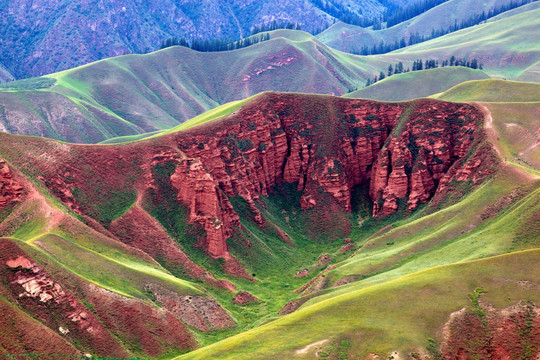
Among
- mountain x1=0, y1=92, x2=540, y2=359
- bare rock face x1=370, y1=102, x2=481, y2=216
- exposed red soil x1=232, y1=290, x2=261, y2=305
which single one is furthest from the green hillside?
exposed red soil x1=232, y1=290, x2=261, y2=305

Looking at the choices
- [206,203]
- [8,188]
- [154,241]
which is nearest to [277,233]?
[206,203]

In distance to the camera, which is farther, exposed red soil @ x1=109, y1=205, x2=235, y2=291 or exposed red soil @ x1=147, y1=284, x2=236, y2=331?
exposed red soil @ x1=109, y1=205, x2=235, y2=291

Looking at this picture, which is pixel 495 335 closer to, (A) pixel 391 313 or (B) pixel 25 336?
(A) pixel 391 313

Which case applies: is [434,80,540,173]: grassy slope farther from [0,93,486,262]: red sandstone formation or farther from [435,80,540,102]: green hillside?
[0,93,486,262]: red sandstone formation

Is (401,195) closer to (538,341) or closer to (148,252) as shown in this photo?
(148,252)

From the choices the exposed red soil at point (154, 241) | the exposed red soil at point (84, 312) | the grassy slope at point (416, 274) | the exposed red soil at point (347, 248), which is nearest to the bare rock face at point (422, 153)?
the grassy slope at point (416, 274)

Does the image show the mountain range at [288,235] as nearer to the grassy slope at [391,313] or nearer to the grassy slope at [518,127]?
the grassy slope at [391,313]
